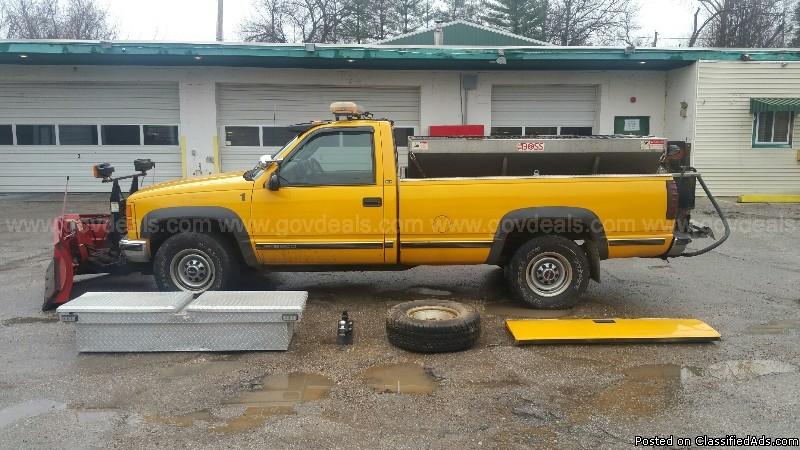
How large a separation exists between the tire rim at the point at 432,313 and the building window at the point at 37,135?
15.7 meters

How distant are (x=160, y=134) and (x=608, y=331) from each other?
1503 centimetres

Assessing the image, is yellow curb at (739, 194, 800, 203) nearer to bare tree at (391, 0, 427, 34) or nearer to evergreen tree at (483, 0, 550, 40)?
evergreen tree at (483, 0, 550, 40)

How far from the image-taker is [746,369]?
4656 millimetres

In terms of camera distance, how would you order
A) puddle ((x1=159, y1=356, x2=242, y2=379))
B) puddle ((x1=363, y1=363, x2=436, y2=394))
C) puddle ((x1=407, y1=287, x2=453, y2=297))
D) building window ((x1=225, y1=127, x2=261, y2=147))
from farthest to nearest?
building window ((x1=225, y1=127, x2=261, y2=147)) → puddle ((x1=407, y1=287, x2=453, y2=297)) → puddle ((x1=159, y1=356, x2=242, y2=379)) → puddle ((x1=363, y1=363, x2=436, y2=394))

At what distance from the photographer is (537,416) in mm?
3898

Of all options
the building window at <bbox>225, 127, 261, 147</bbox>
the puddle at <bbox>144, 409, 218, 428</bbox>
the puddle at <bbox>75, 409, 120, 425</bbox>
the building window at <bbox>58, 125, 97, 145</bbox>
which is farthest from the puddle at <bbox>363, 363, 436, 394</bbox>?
the building window at <bbox>58, 125, 97, 145</bbox>

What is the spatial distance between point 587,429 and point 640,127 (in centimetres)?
1564

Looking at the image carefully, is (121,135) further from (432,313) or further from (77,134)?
(432,313)

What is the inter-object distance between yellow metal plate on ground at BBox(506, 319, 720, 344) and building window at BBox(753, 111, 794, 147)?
13.3 m

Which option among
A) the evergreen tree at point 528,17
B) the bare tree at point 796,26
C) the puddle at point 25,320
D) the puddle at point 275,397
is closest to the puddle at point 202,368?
the puddle at point 275,397

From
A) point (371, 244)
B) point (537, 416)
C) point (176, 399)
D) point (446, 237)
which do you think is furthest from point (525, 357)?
point (176, 399)

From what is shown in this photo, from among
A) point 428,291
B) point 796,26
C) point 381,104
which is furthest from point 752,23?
point 428,291

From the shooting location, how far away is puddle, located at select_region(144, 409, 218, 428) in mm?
3815

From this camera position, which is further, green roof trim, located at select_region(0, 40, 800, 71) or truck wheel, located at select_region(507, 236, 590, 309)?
green roof trim, located at select_region(0, 40, 800, 71)
